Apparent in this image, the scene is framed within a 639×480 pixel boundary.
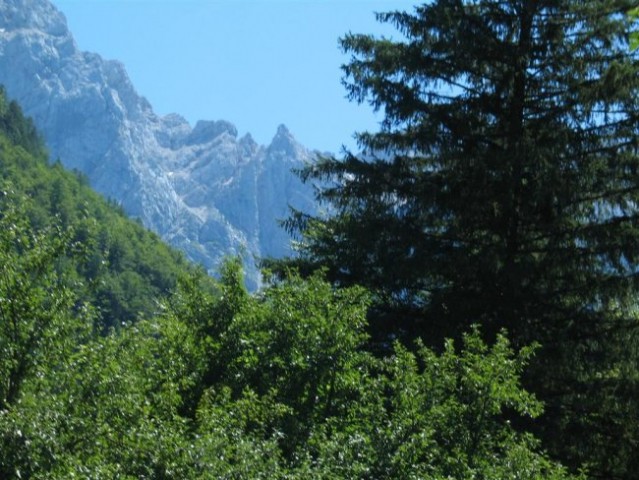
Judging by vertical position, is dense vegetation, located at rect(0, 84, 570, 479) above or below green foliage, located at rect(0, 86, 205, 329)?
below

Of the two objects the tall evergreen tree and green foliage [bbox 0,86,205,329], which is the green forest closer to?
the tall evergreen tree

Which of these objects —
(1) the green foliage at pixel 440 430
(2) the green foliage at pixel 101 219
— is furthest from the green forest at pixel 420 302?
(2) the green foliage at pixel 101 219

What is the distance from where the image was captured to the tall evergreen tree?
17625 mm

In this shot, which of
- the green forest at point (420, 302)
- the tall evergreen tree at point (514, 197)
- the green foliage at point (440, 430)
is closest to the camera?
the green foliage at point (440, 430)

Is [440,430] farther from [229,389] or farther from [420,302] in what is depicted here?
[420,302]

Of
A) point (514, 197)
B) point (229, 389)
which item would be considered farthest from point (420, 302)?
point (229, 389)

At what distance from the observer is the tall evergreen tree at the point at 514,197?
17625 millimetres

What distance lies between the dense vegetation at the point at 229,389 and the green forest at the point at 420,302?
0.04m

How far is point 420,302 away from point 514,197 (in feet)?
8.86

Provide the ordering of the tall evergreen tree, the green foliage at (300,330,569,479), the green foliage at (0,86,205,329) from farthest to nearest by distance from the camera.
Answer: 1. the green foliage at (0,86,205,329)
2. the tall evergreen tree
3. the green foliage at (300,330,569,479)

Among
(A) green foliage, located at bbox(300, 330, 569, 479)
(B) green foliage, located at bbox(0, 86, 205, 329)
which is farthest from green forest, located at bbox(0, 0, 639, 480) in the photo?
(B) green foliage, located at bbox(0, 86, 205, 329)

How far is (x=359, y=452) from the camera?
37.3 ft

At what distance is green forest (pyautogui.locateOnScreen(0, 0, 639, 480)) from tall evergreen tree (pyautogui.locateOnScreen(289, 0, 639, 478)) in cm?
4

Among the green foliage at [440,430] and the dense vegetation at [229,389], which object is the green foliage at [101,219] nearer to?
the dense vegetation at [229,389]
